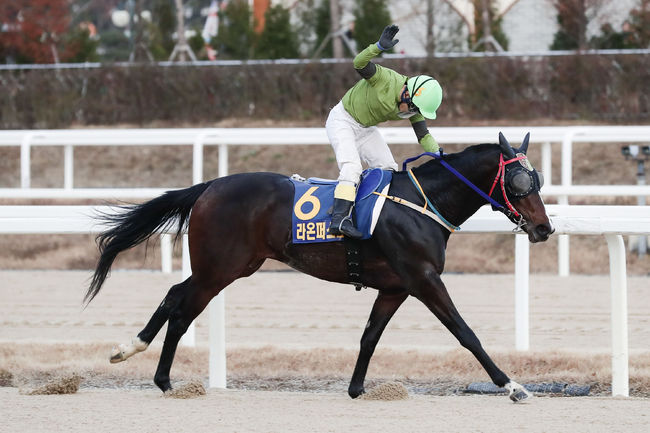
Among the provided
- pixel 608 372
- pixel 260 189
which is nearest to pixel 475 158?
pixel 260 189

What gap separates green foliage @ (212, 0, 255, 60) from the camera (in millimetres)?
19781

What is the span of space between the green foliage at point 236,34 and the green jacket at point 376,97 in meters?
14.1

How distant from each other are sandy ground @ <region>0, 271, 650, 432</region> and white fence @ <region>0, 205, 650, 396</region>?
35 cm

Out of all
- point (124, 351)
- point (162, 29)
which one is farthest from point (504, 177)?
point (162, 29)

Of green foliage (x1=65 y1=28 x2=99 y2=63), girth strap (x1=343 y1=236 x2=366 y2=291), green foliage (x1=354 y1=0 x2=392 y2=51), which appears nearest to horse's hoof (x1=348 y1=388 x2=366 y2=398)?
girth strap (x1=343 y1=236 x2=366 y2=291)

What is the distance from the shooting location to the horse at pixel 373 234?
17.2ft

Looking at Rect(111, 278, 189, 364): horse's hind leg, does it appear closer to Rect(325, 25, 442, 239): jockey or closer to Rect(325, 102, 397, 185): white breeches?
Rect(325, 25, 442, 239): jockey

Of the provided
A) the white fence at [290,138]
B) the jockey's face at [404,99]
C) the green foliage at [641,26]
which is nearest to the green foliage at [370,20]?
the green foliage at [641,26]

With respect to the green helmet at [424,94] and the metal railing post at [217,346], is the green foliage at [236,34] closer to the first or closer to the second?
the metal railing post at [217,346]

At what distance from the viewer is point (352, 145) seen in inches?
221

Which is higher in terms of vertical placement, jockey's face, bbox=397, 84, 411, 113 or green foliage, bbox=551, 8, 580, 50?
green foliage, bbox=551, 8, 580, 50

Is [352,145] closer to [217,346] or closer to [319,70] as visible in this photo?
[217,346]

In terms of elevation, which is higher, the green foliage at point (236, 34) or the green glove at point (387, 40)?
the green foliage at point (236, 34)

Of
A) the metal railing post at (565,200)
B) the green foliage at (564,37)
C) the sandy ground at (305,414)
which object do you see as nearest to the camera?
the sandy ground at (305,414)
